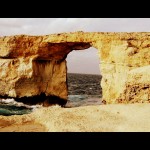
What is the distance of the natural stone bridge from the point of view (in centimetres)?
1637

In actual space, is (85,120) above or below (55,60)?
below

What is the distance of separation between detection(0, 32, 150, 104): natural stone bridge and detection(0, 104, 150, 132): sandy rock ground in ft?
16.5

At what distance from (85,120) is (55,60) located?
592 inches

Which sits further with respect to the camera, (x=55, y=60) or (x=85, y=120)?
(x=55, y=60)

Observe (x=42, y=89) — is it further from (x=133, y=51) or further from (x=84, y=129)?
(x=84, y=129)

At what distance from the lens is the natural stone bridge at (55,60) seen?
16.4 metres

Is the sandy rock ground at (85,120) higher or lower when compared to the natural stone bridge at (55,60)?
lower

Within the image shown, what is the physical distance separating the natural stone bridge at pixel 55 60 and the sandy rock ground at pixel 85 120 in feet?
16.5

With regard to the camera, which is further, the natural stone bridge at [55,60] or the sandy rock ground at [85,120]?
the natural stone bridge at [55,60]

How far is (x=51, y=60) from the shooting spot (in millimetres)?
24281

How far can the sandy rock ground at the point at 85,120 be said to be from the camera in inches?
345

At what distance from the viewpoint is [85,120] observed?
9664mm

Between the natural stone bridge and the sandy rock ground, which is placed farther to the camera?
the natural stone bridge
